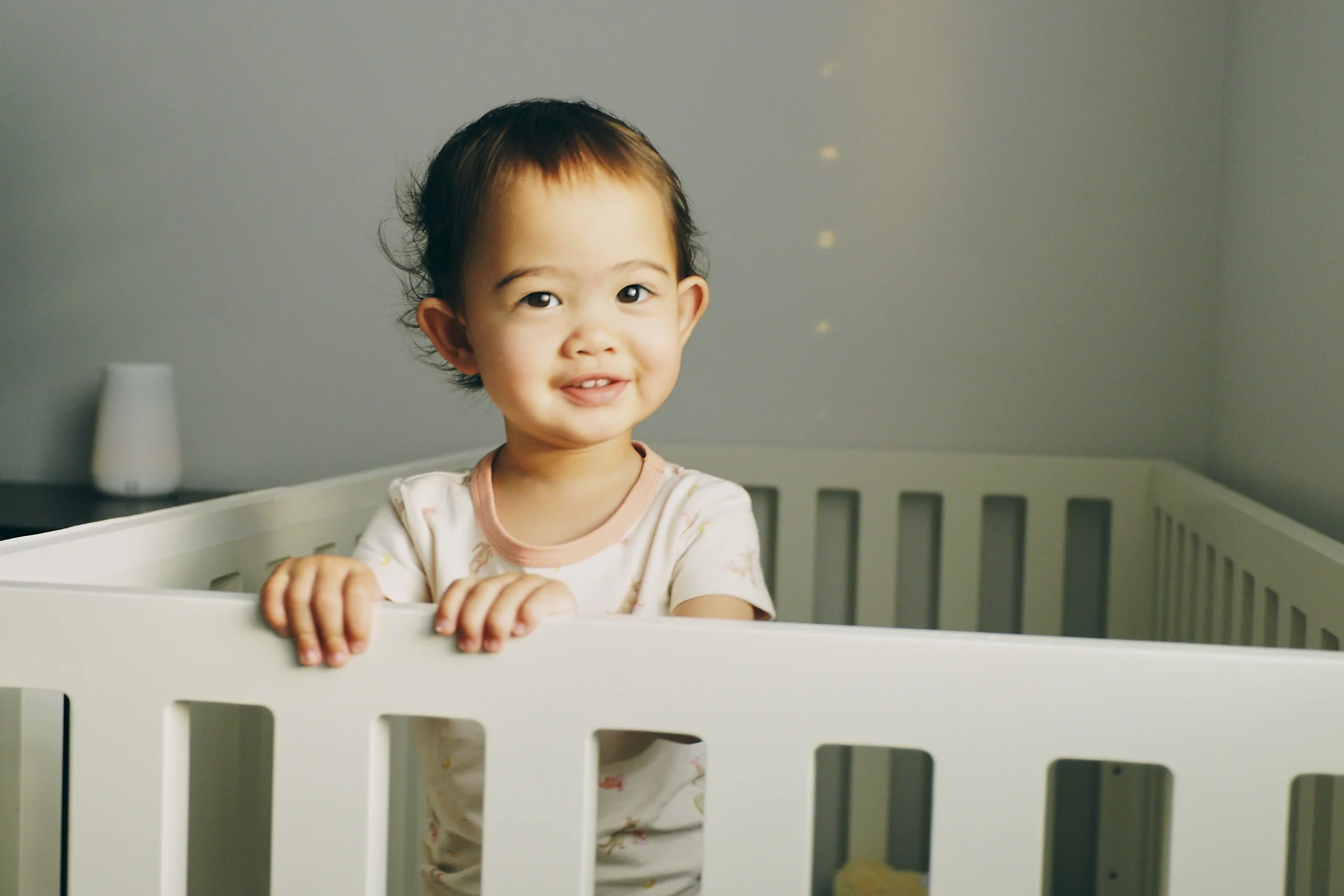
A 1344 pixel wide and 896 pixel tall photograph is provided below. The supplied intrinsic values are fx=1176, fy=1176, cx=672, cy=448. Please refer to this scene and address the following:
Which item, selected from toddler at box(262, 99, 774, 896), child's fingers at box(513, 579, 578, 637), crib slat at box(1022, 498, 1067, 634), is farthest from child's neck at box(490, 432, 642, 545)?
crib slat at box(1022, 498, 1067, 634)

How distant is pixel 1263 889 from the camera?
18.1 inches

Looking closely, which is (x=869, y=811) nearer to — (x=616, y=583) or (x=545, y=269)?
(x=616, y=583)

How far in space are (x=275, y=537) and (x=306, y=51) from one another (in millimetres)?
847

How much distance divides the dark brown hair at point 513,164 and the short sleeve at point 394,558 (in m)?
0.16

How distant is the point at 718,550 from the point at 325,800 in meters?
0.35

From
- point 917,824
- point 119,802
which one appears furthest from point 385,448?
point 119,802

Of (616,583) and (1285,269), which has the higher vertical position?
(1285,269)

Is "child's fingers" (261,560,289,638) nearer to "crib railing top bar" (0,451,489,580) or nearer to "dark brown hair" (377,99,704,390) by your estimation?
"crib railing top bar" (0,451,489,580)

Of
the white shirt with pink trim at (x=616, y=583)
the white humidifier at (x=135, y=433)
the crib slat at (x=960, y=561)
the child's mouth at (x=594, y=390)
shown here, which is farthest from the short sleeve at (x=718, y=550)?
the white humidifier at (x=135, y=433)

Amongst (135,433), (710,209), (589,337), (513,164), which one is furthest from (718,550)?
(135,433)

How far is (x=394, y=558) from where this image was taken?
32.7 inches

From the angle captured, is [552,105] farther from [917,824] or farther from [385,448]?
[917,824]

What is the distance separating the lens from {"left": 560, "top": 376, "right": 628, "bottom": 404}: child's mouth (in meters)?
0.76

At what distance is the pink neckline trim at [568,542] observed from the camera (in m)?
0.80
